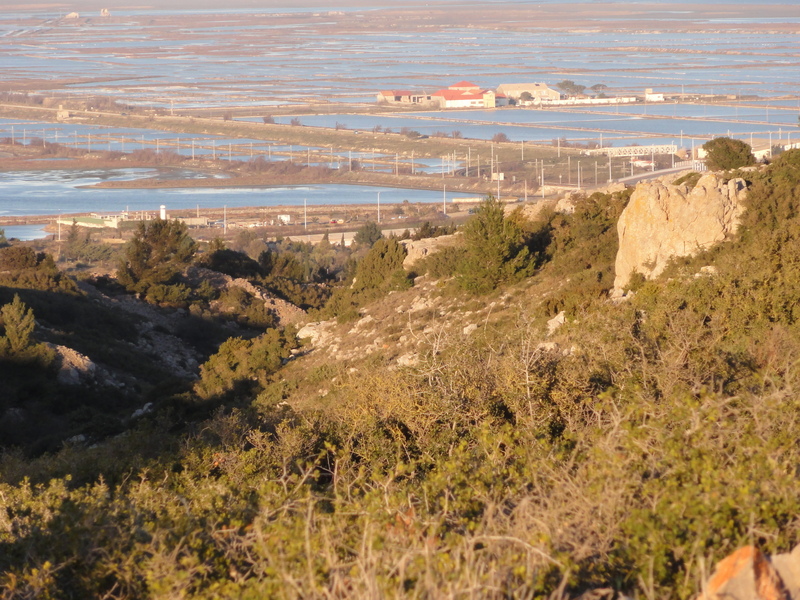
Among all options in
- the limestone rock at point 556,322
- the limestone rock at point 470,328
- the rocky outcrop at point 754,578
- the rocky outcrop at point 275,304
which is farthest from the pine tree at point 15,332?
the rocky outcrop at point 754,578

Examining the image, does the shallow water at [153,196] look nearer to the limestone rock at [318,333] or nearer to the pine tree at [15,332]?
the limestone rock at [318,333]

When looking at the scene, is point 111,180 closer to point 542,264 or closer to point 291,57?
point 542,264

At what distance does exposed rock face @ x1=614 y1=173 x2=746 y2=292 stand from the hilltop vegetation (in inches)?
14.4

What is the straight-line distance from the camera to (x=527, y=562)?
3.40 m

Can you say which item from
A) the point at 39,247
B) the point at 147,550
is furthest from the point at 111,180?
the point at 147,550

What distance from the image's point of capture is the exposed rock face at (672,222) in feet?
39.4

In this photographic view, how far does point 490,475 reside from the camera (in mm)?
4723

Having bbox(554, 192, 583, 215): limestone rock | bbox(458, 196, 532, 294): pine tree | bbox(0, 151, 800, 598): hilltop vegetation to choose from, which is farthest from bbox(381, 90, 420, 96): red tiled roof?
bbox(0, 151, 800, 598): hilltop vegetation

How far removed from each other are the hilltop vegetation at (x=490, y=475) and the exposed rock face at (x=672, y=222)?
36cm

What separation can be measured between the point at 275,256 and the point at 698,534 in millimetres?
27259

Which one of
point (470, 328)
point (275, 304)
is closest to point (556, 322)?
point (470, 328)

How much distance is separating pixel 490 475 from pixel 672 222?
8292 mm

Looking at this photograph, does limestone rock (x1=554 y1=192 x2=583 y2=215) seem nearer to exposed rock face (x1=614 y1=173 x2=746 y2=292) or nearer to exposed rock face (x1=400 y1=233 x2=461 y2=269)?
exposed rock face (x1=400 y1=233 x2=461 y2=269)

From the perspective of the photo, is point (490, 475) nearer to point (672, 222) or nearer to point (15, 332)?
point (672, 222)
